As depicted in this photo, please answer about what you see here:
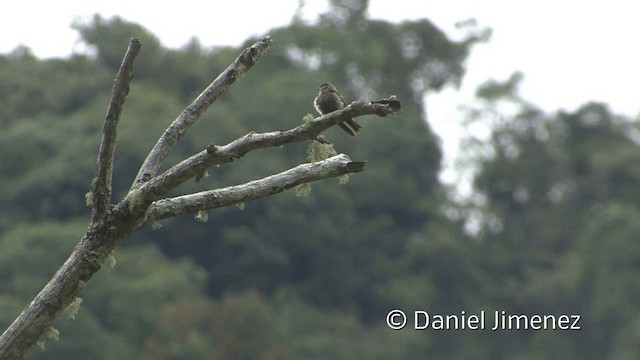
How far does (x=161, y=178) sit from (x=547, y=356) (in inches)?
1851

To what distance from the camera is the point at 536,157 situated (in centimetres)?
6662

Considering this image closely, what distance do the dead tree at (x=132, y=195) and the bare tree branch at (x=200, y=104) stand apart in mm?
286

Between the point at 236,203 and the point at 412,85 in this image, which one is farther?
the point at 412,85

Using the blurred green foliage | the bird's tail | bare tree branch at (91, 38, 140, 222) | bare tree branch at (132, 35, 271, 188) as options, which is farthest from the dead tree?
the blurred green foliage

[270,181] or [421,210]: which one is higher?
[421,210]

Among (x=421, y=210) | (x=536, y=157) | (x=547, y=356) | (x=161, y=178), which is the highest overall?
(x=536, y=157)

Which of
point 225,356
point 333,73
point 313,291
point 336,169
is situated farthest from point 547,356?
point 336,169

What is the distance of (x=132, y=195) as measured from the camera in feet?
27.5

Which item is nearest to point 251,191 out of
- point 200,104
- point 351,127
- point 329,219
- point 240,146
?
point 240,146

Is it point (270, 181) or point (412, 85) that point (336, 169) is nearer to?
point (270, 181)

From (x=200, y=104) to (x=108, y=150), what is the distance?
836mm

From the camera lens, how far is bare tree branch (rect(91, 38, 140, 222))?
838 centimetres

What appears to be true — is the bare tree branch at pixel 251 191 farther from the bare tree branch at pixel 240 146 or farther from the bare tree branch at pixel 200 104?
the bare tree branch at pixel 200 104

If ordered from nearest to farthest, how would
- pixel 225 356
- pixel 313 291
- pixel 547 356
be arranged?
pixel 225 356, pixel 547 356, pixel 313 291
